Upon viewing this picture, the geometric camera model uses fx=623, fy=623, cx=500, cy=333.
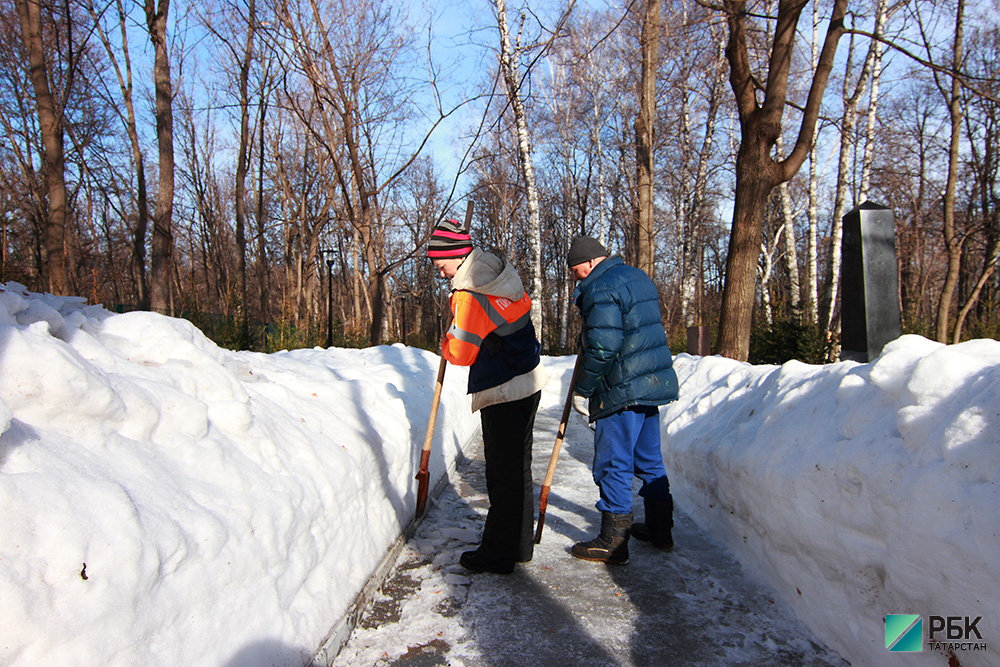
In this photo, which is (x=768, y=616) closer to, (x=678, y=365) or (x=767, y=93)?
(x=678, y=365)

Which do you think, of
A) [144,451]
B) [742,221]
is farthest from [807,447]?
[742,221]

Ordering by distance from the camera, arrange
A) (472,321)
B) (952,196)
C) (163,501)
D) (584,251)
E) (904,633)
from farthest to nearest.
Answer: (952,196) < (584,251) < (472,321) < (904,633) < (163,501)

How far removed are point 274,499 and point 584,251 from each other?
2499mm

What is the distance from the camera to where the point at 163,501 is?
7.23ft

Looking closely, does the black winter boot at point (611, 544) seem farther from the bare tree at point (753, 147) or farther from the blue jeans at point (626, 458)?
the bare tree at point (753, 147)

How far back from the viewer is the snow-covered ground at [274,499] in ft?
5.91

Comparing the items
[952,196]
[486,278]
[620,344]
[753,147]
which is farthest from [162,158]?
[952,196]

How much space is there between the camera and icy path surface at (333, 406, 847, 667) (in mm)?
2729

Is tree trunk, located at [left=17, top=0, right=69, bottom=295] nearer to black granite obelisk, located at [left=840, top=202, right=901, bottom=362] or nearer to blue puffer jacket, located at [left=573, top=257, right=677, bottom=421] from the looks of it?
blue puffer jacket, located at [left=573, top=257, right=677, bottom=421]

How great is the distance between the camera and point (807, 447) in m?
3.26

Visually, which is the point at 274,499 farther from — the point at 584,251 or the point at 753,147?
the point at 753,147

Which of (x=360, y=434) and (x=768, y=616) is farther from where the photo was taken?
(x=360, y=434)

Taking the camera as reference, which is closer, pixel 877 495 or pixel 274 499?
pixel 877 495

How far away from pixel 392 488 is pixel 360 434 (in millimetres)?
451
